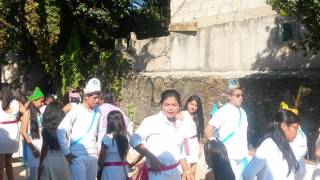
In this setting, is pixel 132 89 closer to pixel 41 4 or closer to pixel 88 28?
pixel 88 28

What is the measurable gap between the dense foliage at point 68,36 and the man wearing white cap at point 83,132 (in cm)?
923

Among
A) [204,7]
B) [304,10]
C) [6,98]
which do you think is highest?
[204,7]

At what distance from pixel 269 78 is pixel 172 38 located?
560cm

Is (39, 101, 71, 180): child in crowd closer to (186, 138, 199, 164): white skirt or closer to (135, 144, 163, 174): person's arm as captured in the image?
(186, 138, 199, 164): white skirt

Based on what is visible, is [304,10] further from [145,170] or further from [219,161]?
[145,170]

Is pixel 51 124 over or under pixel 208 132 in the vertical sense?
over

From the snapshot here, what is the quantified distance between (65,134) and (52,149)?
874mm

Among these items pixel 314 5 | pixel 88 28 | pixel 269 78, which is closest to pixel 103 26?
pixel 88 28

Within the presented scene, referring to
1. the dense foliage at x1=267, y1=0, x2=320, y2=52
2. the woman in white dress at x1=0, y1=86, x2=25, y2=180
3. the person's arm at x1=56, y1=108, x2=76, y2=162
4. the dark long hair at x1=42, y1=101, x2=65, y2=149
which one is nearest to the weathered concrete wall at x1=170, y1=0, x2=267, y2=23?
the dense foliage at x1=267, y1=0, x2=320, y2=52

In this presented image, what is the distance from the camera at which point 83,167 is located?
5.80 metres

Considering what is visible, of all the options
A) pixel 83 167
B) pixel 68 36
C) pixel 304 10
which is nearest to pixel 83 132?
pixel 83 167

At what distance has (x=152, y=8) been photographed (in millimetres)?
22484

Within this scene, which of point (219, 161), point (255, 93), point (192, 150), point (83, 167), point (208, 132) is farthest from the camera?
point (255, 93)

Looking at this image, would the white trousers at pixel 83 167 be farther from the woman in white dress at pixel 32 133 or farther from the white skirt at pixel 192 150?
the white skirt at pixel 192 150
